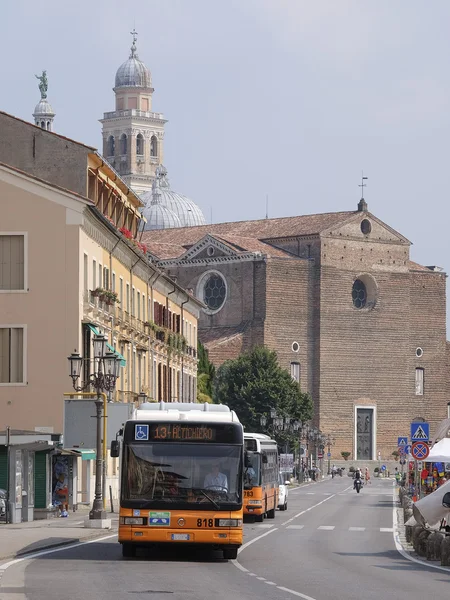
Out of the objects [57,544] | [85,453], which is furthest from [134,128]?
[57,544]

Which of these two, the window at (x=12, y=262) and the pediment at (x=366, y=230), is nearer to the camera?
the window at (x=12, y=262)

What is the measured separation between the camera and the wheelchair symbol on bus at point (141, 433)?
91.3 feet

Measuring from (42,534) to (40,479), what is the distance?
759 cm

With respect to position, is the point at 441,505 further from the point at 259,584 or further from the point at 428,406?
the point at 428,406

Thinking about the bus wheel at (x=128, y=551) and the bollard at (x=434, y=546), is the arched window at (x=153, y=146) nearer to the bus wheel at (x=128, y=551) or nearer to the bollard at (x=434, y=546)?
the bollard at (x=434, y=546)

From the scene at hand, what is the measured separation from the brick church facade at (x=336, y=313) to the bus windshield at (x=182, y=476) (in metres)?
102

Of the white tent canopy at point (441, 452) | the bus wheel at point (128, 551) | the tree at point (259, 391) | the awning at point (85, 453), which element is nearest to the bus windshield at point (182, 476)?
the bus wheel at point (128, 551)

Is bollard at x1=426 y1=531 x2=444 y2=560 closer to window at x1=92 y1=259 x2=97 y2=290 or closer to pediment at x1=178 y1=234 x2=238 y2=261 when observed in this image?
window at x1=92 y1=259 x2=97 y2=290

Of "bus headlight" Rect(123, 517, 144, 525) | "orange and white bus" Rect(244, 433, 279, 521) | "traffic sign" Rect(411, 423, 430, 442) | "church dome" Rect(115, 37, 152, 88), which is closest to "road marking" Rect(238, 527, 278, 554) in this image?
"orange and white bus" Rect(244, 433, 279, 521)

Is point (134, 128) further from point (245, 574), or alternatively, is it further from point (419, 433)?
point (245, 574)

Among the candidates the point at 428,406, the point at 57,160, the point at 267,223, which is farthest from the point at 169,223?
the point at 57,160

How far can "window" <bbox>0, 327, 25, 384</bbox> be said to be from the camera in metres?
48.8

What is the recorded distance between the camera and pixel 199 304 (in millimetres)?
83688

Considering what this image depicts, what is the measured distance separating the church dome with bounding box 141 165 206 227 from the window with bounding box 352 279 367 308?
48.1 m
